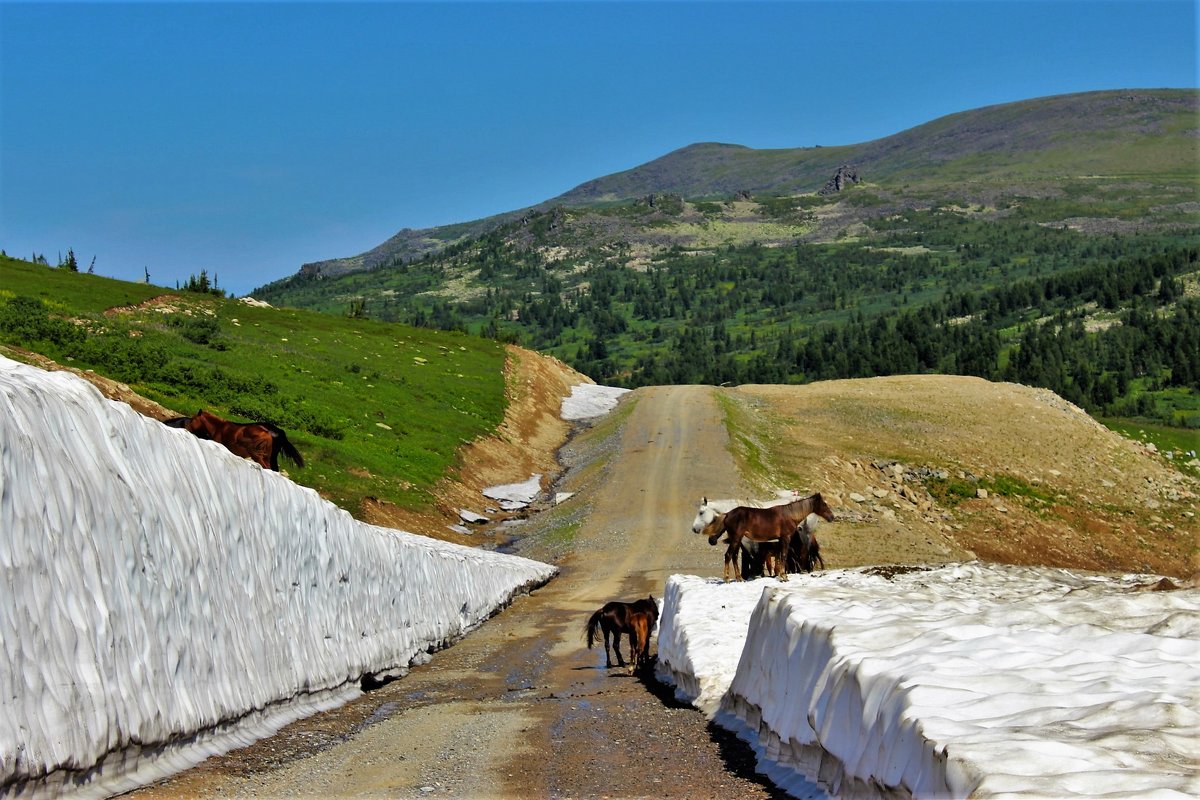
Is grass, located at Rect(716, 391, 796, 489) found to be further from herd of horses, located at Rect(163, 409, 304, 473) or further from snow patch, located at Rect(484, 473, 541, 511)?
herd of horses, located at Rect(163, 409, 304, 473)

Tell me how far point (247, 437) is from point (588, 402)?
206ft

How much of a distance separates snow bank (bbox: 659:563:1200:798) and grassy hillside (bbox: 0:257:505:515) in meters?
31.6

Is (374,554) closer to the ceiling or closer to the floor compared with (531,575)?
closer to the ceiling

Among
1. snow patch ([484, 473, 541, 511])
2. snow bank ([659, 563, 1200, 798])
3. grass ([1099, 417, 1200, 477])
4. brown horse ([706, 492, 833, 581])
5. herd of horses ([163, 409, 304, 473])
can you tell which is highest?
herd of horses ([163, 409, 304, 473])

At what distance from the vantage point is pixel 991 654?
9.40 m

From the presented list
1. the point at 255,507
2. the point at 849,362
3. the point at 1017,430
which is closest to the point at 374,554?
the point at 255,507

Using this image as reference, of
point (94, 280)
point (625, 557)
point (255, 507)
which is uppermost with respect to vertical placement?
point (94, 280)

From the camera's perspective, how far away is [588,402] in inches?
3430

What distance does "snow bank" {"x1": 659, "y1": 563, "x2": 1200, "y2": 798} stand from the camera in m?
6.42

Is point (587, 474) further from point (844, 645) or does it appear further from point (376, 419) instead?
point (844, 645)

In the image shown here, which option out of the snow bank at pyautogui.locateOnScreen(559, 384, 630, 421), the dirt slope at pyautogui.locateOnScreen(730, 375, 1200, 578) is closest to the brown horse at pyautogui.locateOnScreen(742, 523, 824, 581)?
the dirt slope at pyautogui.locateOnScreen(730, 375, 1200, 578)

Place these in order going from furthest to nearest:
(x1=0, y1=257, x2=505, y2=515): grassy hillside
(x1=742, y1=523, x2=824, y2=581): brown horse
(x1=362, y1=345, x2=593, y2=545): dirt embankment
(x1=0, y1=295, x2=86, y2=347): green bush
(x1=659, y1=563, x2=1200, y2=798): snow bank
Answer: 1. (x1=0, y1=295, x2=86, y2=347): green bush
2. (x1=0, y1=257, x2=505, y2=515): grassy hillside
3. (x1=362, y1=345, x2=593, y2=545): dirt embankment
4. (x1=742, y1=523, x2=824, y2=581): brown horse
5. (x1=659, y1=563, x2=1200, y2=798): snow bank

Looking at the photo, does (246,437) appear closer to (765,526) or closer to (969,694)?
(765,526)

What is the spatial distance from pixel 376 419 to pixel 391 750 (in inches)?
1854
